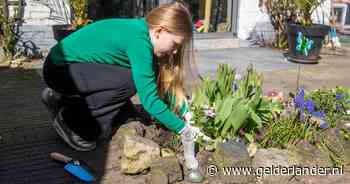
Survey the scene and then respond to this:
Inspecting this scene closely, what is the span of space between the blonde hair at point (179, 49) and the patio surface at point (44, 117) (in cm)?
52

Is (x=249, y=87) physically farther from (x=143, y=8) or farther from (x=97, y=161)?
(x=143, y=8)

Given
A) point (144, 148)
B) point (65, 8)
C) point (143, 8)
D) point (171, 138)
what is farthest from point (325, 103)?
point (143, 8)

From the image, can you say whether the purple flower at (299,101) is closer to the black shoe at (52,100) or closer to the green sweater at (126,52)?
the green sweater at (126,52)

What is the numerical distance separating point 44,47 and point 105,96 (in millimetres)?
3372

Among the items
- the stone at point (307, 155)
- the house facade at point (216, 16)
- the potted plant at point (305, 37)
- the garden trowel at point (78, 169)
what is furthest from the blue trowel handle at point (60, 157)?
the house facade at point (216, 16)

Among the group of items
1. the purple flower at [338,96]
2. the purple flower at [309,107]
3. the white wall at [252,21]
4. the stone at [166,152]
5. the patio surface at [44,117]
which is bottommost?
the patio surface at [44,117]

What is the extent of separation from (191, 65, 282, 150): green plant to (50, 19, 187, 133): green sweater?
0.19 meters

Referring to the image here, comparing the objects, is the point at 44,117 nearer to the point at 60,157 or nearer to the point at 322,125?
the point at 60,157

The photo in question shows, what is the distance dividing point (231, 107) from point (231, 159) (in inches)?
13.6

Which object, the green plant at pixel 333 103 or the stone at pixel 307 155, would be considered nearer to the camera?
the stone at pixel 307 155

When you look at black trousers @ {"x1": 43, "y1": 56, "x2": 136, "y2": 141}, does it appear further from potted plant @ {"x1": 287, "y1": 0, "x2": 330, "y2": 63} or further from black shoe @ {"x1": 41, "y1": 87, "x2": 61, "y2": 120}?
potted plant @ {"x1": 287, "y1": 0, "x2": 330, "y2": 63}

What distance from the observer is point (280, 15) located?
7387 mm

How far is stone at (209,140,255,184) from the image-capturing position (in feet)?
7.96

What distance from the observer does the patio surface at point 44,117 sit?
250 centimetres
